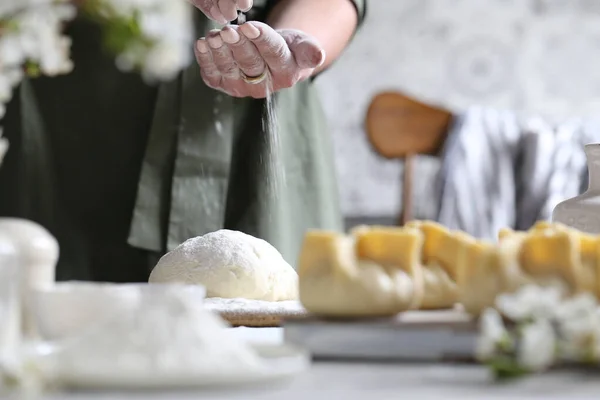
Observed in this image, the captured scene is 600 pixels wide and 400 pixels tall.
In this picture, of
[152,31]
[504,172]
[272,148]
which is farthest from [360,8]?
[152,31]

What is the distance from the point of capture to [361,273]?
51 centimetres

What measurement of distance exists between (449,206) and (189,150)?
27.5 inches

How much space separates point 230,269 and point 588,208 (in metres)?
0.40

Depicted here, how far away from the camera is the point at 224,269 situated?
97 centimetres

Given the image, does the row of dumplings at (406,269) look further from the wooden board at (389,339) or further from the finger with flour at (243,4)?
the finger with flour at (243,4)

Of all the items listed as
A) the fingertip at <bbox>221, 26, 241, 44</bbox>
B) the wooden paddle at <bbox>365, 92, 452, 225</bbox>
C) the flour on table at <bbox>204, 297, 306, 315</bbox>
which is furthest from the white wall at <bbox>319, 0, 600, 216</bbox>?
the flour on table at <bbox>204, 297, 306, 315</bbox>

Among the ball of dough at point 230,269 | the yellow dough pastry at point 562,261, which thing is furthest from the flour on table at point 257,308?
the yellow dough pastry at point 562,261

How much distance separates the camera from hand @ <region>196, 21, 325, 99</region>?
111cm

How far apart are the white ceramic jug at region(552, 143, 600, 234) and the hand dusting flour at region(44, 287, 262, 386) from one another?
39 cm

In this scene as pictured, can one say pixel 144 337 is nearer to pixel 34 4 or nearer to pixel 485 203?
pixel 34 4

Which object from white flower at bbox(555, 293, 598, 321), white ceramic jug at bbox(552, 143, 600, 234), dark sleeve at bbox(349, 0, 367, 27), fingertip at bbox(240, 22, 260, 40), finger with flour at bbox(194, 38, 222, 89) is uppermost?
dark sleeve at bbox(349, 0, 367, 27)

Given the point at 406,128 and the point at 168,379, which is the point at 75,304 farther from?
the point at 406,128

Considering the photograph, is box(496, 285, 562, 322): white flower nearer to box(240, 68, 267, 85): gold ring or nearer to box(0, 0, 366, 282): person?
box(240, 68, 267, 85): gold ring

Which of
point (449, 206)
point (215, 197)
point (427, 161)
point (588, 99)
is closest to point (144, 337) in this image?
point (215, 197)
